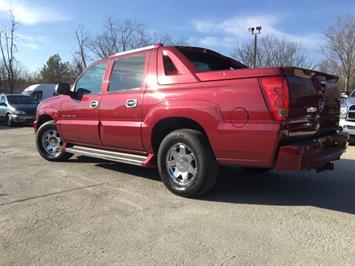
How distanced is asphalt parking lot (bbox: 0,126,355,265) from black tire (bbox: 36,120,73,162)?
1227mm

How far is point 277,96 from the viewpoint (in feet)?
14.3

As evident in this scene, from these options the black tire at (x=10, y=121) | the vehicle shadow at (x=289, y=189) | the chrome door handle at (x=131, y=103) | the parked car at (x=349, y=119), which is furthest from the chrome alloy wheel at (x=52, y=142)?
the black tire at (x=10, y=121)

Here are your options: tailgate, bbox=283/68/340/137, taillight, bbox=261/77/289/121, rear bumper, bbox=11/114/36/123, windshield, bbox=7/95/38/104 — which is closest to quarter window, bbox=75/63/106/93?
taillight, bbox=261/77/289/121

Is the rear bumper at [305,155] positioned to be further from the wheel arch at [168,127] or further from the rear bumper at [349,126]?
the rear bumper at [349,126]

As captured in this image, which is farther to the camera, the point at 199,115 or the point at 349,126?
the point at 349,126

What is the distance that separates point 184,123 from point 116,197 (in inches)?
Result: 51.3

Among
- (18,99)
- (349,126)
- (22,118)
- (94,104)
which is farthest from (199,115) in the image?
(18,99)

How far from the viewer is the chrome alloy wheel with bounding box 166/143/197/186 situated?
17.1 ft

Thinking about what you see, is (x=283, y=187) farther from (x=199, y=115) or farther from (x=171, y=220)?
(x=171, y=220)

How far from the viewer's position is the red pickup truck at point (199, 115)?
4.45 m

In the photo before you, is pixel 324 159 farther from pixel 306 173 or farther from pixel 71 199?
pixel 71 199

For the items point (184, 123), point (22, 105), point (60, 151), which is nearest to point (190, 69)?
point (184, 123)

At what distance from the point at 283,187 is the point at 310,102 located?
161 cm

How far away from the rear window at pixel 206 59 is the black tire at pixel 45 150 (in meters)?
3.35
